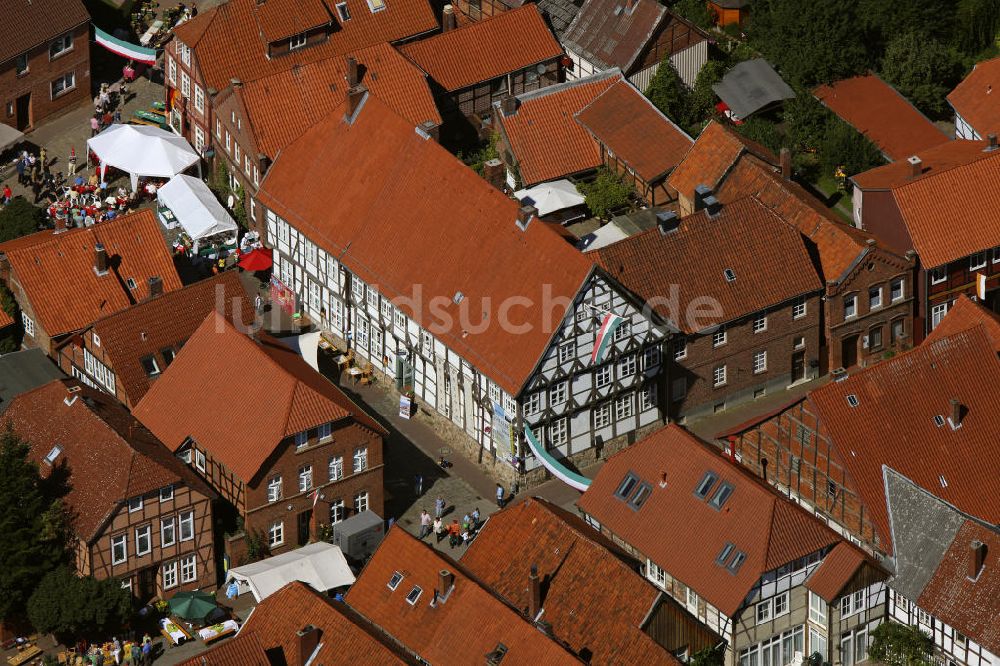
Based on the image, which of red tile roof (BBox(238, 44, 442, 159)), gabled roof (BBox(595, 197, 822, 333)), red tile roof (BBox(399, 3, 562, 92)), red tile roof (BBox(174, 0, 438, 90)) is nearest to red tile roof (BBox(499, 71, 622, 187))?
red tile roof (BBox(238, 44, 442, 159))

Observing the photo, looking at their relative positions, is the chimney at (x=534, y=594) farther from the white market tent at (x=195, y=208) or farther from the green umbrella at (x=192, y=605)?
the white market tent at (x=195, y=208)

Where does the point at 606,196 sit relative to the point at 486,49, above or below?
below

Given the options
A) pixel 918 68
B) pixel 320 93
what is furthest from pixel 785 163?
pixel 320 93

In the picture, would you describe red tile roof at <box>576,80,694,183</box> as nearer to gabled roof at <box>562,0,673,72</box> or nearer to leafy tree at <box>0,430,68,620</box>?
gabled roof at <box>562,0,673,72</box>

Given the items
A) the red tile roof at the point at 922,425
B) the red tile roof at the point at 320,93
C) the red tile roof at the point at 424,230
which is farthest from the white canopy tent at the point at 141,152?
the red tile roof at the point at 922,425

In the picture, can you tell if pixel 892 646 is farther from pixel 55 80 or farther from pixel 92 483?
pixel 55 80

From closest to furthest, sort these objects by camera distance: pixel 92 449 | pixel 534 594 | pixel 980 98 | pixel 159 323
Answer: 1. pixel 534 594
2. pixel 92 449
3. pixel 159 323
4. pixel 980 98

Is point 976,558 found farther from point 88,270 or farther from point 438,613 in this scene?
point 88,270
